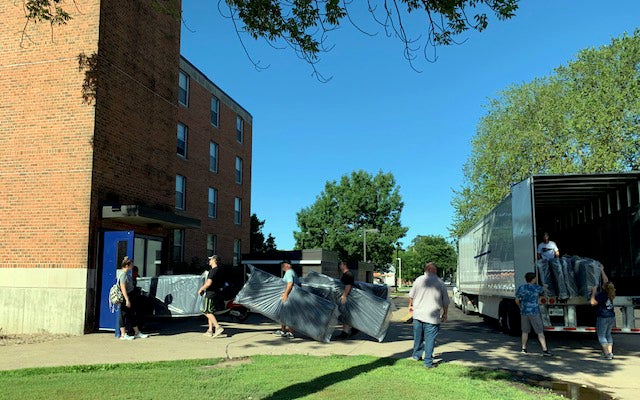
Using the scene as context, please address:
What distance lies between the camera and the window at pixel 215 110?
28.5m

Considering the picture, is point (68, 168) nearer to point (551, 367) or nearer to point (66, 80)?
point (66, 80)

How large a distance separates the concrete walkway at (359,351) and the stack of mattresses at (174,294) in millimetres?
547

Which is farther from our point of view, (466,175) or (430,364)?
(466,175)

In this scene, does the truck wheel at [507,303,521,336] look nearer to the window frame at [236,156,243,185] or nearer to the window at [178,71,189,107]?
the window at [178,71,189,107]

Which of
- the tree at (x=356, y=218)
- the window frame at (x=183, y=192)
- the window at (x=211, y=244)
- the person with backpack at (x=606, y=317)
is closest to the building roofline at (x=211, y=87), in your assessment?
the window frame at (x=183, y=192)

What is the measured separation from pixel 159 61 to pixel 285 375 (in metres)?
11.1

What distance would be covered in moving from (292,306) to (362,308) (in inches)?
60.4

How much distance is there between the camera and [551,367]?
28.4ft

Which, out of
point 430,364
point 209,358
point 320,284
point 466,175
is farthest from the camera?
point 466,175

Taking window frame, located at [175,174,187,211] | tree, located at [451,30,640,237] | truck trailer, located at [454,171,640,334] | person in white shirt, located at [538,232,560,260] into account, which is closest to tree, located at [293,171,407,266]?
tree, located at [451,30,640,237]

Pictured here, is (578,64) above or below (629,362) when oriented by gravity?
above

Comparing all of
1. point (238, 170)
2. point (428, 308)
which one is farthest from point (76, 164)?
point (238, 170)

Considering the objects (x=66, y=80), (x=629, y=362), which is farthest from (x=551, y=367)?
(x=66, y=80)

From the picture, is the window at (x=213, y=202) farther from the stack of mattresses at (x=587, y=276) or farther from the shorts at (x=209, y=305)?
the stack of mattresses at (x=587, y=276)
